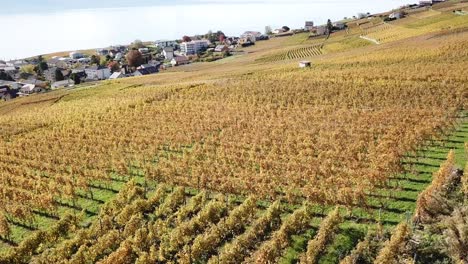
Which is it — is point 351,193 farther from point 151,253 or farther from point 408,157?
point 151,253

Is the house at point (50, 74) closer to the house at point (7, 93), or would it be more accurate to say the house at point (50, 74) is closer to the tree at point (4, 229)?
the house at point (7, 93)

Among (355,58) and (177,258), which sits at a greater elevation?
(355,58)

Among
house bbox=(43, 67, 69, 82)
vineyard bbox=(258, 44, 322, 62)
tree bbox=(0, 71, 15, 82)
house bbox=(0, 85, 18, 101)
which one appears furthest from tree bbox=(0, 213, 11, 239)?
tree bbox=(0, 71, 15, 82)

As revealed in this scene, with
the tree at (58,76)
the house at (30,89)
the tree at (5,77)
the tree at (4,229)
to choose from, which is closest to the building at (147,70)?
the house at (30,89)

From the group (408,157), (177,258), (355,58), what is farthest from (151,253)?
(355,58)

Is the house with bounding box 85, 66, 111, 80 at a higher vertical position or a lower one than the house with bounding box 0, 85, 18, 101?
higher

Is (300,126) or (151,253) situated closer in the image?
(151,253)

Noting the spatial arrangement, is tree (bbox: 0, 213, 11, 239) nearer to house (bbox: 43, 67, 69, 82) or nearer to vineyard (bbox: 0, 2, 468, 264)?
vineyard (bbox: 0, 2, 468, 264)

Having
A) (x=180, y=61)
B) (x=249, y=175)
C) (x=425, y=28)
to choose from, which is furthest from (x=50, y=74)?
(x=249, y=175)
